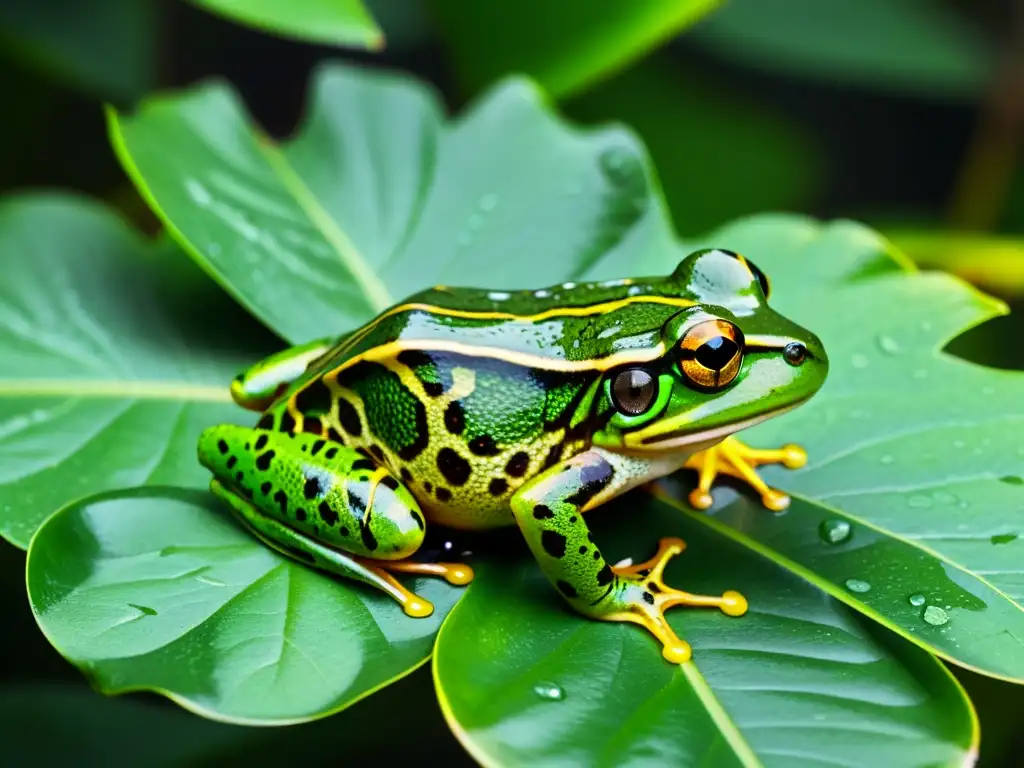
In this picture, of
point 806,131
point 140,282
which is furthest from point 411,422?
point 806,131

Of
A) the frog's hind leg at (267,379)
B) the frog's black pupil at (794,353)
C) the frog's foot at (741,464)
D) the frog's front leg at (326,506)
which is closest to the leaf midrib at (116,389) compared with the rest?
the frog's hind leg at (267,379)

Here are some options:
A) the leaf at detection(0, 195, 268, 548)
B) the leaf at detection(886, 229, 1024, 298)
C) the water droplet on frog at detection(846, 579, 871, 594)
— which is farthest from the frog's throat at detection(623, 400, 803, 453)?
the leaf at detection(886, 229, 1024, 298)

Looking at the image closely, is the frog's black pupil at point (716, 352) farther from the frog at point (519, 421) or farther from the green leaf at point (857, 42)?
the green leaf at point (857, 42)

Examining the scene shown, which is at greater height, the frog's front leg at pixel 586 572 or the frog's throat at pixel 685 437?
the frog's throat at pixel 685 437

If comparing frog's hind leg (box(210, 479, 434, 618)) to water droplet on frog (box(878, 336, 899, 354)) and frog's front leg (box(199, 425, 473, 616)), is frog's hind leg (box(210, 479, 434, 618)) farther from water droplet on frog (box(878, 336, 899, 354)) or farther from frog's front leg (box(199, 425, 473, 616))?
water droplet on frog (box(878, 336, 899, 354))

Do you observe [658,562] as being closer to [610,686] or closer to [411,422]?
[610,686]

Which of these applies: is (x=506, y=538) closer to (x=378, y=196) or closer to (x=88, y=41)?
(x=378, y=196)
